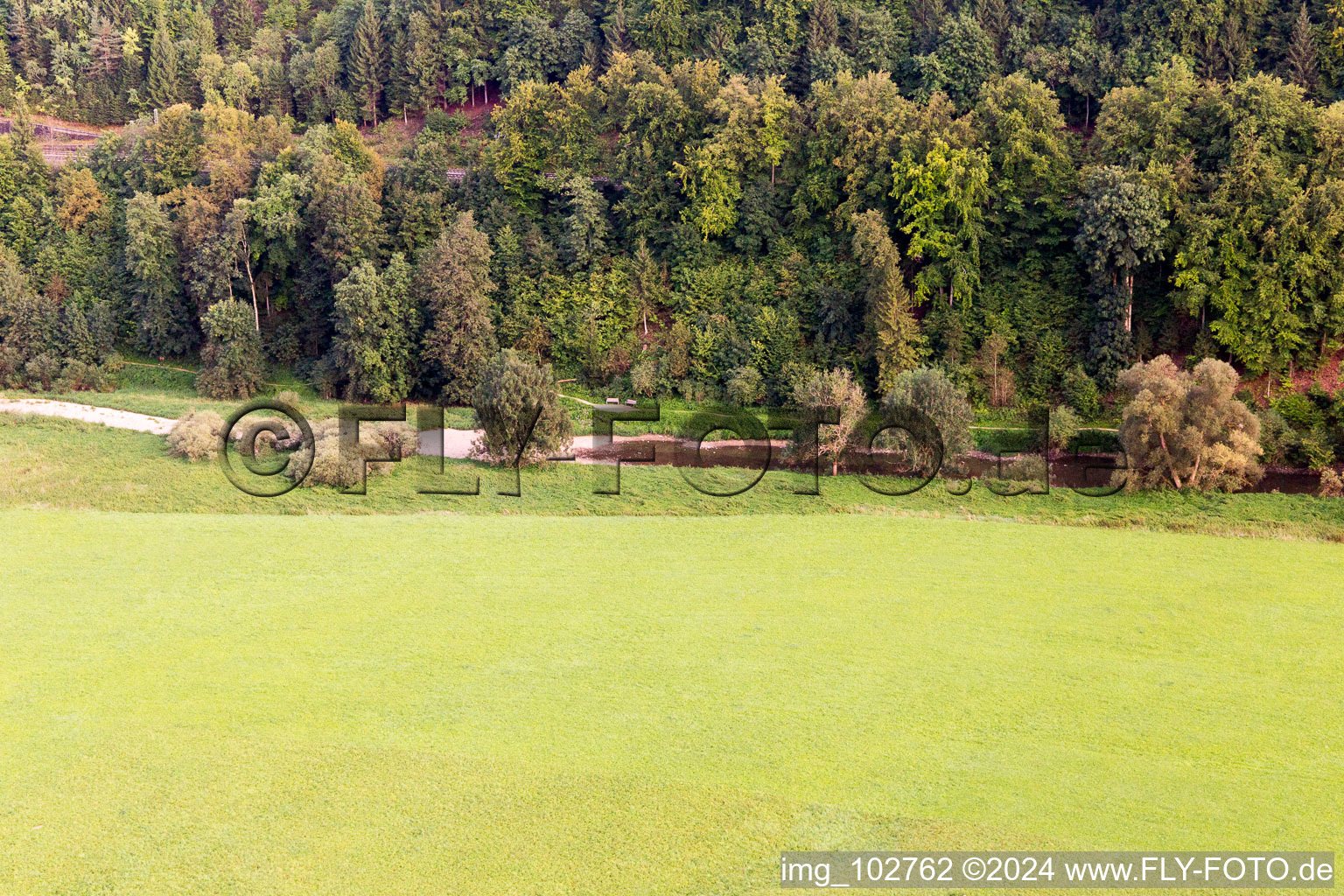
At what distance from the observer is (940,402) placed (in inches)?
1245

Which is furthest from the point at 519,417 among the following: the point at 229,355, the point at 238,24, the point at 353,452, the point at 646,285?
the point at 238,24

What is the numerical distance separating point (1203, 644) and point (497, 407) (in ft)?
66.8

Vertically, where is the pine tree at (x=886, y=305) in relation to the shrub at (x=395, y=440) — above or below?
above

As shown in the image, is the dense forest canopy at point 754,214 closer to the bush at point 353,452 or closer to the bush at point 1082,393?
the bush at point 1082,393

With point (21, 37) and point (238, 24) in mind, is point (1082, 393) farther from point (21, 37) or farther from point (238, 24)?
point (21, 37)

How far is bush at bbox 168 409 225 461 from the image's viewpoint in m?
32.4

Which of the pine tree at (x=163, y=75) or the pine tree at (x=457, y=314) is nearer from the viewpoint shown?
the pine tree at (x=457, y=314)

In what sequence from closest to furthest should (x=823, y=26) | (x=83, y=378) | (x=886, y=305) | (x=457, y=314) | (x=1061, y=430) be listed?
1. (x=1061, y=430)
2. (x=886, y=305)
3. (x=457, y=314)
4. (x=83, y=378)
5. (x=823, y=26)

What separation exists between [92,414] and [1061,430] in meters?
32.9

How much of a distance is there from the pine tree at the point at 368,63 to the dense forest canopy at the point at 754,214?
9.21ft

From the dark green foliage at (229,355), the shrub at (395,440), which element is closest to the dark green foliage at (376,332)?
the dark green foliage at (229,355)

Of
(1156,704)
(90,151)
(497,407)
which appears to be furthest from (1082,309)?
(90,151)

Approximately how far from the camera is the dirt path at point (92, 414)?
121 ft

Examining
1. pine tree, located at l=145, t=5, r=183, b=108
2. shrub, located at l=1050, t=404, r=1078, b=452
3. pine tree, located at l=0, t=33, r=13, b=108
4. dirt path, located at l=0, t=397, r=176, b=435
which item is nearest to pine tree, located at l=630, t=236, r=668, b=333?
shrub, located at l=1050, t=404, r=1078, b=452
